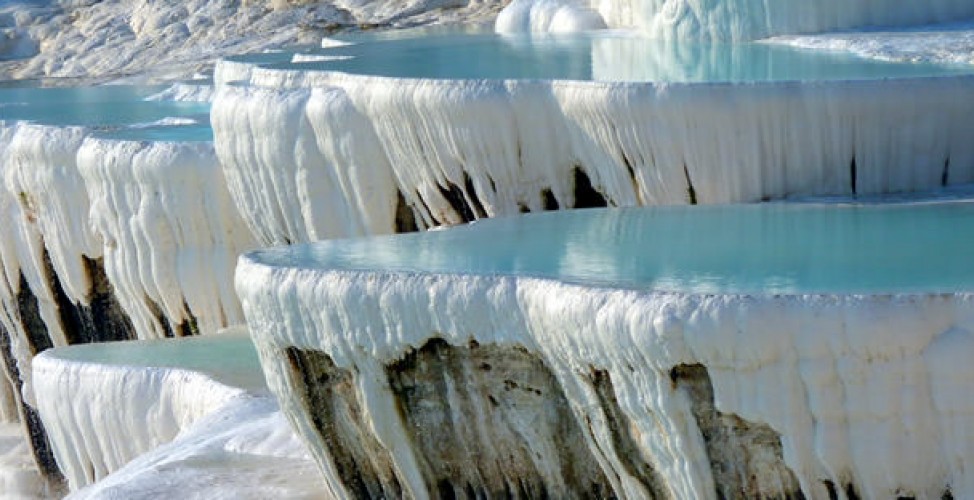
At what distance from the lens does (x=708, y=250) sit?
607 centimetres

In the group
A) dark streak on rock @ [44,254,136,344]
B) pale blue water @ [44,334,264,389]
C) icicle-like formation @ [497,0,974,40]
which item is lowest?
dark streak on rock @ [44,254,136,344]

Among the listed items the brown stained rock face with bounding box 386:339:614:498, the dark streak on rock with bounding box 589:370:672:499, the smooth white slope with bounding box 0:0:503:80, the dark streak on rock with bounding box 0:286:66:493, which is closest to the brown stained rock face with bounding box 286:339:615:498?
the brown stained rock face with bounding box 386:339:614:498

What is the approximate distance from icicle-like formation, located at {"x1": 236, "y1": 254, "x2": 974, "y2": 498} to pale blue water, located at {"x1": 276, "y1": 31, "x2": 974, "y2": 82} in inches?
81.8

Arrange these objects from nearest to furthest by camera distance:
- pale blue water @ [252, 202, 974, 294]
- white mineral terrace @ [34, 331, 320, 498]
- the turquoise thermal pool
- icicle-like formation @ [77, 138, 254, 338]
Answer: pale blue water @ [252, 202, 974, 294] → white mineral terrace @ [34, 331, 320, 498] → icicle-like formation @ [77, 138, 254, 338] → the turquoise thermal pool

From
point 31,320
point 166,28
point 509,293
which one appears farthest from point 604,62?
point 166,28

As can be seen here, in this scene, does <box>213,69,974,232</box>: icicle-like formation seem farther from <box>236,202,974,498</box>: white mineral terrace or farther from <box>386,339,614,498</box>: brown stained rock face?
<box>386,339,614,498</box>: brown stained rock face

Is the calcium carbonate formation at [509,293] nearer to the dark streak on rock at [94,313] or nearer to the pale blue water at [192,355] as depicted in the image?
the dark streak on rock at [94,313]

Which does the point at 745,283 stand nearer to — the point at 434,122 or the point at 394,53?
the point at 434,122

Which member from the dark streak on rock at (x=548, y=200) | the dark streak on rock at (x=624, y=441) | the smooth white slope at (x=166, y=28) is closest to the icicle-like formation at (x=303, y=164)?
the dark streak on rock at (x=548, y=200)

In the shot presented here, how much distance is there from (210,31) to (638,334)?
11682 mm

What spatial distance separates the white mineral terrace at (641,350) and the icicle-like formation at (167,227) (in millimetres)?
2646

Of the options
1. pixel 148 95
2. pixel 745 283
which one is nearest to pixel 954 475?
pixel 745 283

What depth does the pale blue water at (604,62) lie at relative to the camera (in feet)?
26.2

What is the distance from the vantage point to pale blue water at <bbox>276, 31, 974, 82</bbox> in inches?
314
